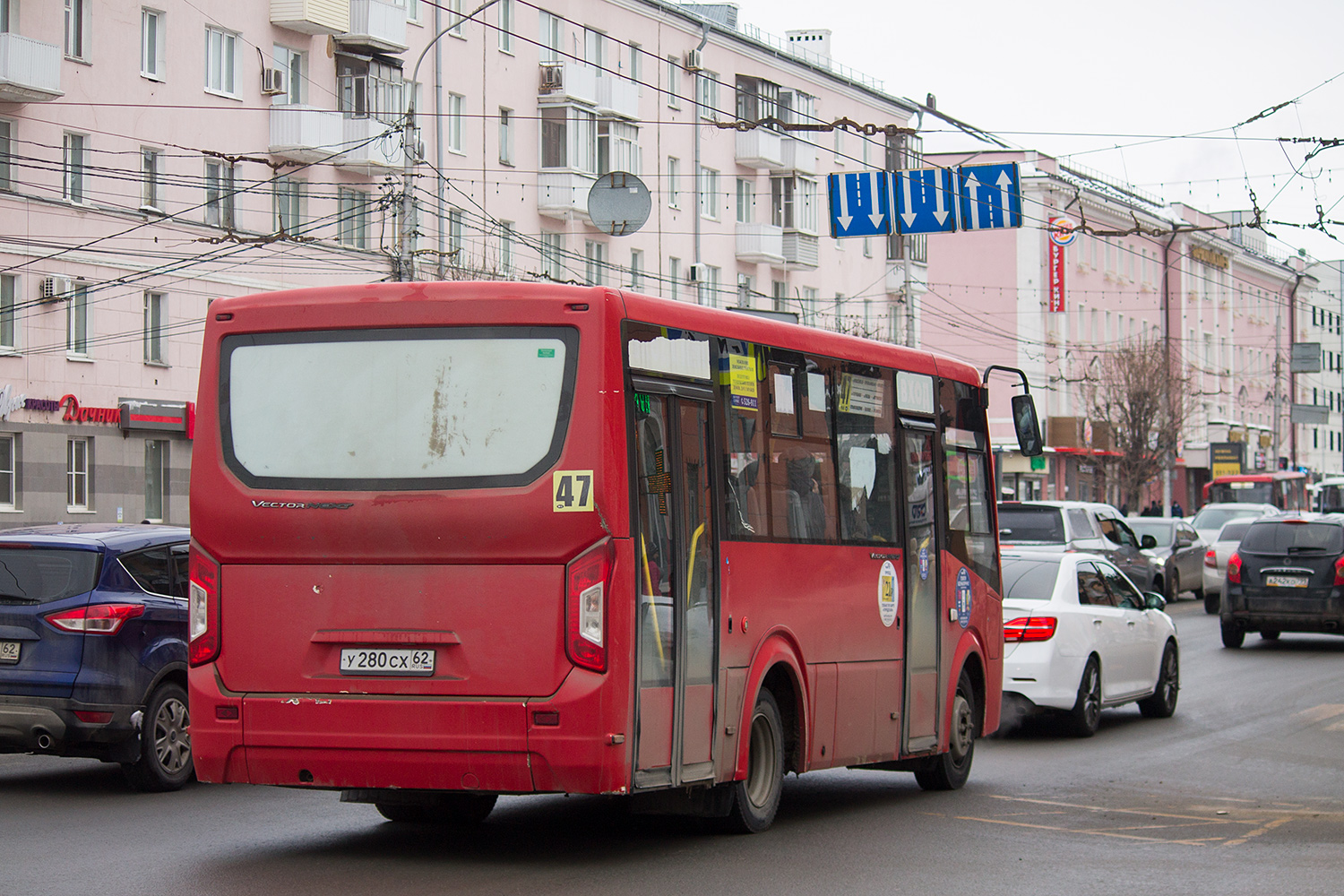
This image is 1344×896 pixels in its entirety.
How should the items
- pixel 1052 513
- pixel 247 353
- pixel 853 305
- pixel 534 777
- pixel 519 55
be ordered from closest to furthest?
pixel 534 777 < pixel 247 353 < pixel 1052 513 < pixel 519 55 < pixel 853 305

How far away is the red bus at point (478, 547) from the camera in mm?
8109

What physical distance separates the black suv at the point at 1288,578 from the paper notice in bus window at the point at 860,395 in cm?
1426

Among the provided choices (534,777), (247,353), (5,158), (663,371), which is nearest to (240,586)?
(247,353)

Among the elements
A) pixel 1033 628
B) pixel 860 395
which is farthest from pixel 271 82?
pixel 860 395

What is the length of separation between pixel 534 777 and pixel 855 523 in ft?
10.6

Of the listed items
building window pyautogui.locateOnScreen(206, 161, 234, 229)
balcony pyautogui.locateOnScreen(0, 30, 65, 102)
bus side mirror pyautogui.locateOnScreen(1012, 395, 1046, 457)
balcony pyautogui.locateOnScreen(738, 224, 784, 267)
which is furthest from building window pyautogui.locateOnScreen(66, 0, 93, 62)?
bus side mirror pyautogui.locateOnScreen(1012, 395, 1046, 457)

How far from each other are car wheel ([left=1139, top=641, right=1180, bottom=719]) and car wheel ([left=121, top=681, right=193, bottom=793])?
9.08m

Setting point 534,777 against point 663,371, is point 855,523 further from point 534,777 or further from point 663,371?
point 534,777

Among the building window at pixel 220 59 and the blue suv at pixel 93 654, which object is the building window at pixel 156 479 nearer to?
the building window at pixel 220 59

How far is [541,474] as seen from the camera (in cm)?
813

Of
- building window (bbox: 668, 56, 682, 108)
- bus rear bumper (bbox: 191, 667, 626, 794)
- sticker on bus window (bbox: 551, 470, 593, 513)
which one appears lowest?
bus rear bumper (bbox: 191, 667, 626, 794)

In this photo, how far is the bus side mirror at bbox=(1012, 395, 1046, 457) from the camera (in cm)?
1304

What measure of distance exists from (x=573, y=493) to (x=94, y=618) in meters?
4.36

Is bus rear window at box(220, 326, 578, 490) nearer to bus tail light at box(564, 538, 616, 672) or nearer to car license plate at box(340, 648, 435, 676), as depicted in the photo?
bus tail light at box(564, 538, 616, 672)
